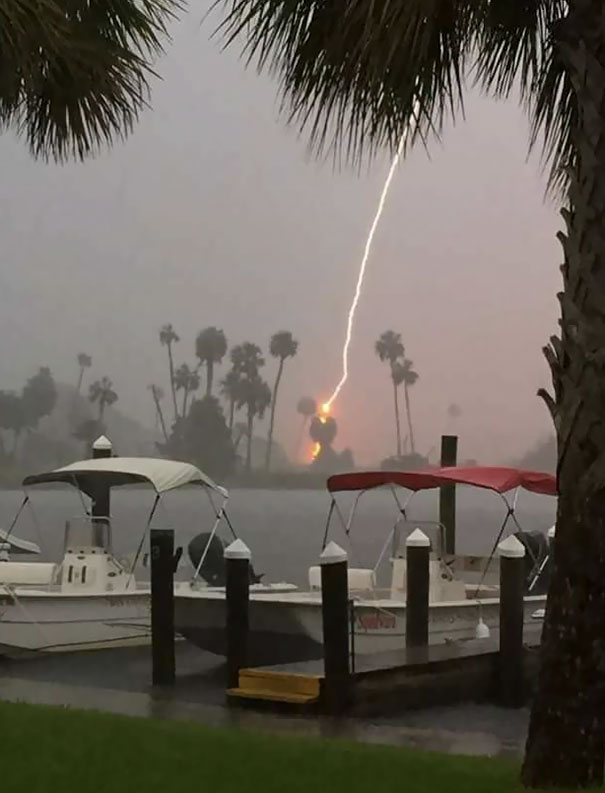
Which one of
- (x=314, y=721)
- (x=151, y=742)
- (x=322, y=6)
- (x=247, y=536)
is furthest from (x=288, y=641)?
(x=247, y=536)

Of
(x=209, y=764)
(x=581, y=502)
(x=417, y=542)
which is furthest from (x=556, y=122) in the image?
(x=417, y=542)

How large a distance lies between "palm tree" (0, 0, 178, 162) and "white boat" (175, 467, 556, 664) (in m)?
6.80

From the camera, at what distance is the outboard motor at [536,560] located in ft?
62.7

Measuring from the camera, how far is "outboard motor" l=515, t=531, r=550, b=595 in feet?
62.7

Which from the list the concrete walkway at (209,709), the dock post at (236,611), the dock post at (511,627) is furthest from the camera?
the dock post at (511,627)

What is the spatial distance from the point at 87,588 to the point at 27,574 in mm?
1466

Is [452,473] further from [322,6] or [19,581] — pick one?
[322,6]

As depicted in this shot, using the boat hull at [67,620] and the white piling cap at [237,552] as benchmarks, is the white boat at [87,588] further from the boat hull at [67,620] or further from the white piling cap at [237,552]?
the white piling cap at [237,552]

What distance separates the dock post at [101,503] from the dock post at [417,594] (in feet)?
14.4

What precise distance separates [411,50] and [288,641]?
1024cm

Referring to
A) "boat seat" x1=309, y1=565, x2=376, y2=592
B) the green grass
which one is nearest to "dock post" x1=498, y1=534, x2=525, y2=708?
"boat seat" x1=309, y1=565, x2=376, y2=592

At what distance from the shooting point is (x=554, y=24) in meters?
7.33

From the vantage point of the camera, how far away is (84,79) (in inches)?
396

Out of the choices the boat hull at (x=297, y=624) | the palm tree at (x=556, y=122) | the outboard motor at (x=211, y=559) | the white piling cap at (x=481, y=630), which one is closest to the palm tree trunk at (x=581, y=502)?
the palm tree at (x=556, y=122)
